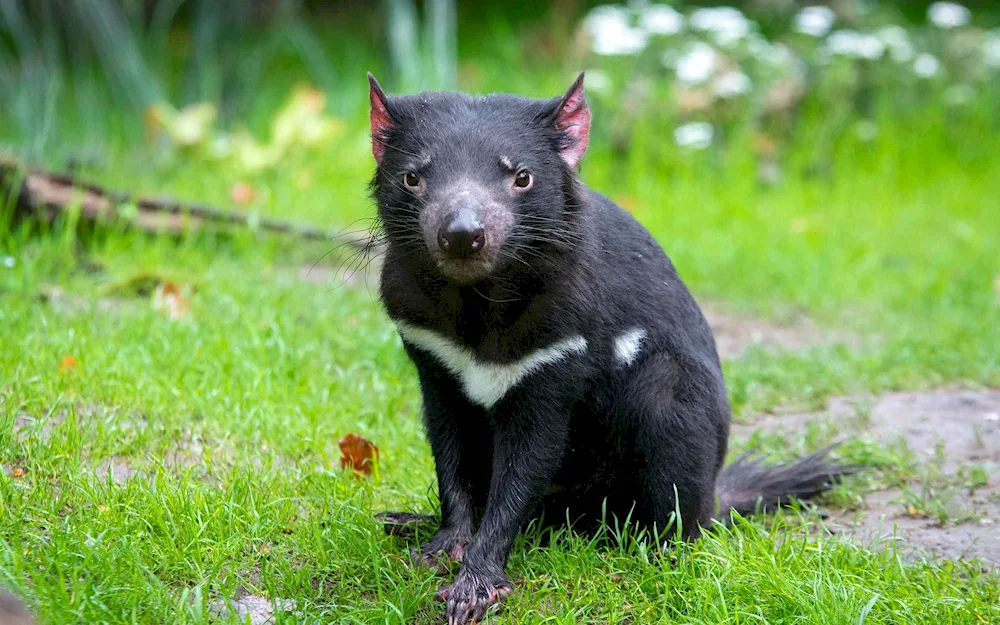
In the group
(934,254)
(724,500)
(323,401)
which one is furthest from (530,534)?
(934,254)

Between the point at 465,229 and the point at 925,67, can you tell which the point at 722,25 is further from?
the point at 465,229

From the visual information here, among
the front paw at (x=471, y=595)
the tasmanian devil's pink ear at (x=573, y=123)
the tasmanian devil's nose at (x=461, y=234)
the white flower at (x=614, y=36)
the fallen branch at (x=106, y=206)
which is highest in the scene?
the tasmanian devil's pink ear at (x=573, y=123)

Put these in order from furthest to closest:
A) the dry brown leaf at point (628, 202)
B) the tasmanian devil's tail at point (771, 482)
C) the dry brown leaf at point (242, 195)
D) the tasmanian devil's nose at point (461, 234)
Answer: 1. the dry brown leaf at point (628, 202)
2. the dry brown leaf at point (242, 195)
3. the tasmanian devil's tail at point (771, 482)
4. the tasmanian devil's nose at point (461, 234)

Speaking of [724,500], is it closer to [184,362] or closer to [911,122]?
[184,362]

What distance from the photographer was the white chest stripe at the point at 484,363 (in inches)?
107

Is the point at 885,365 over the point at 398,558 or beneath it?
beneath

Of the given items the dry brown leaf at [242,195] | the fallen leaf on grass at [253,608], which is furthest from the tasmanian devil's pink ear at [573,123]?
the dry brown leaf at [242,195]

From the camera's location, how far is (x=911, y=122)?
8.40 metres

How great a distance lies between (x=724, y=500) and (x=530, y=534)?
68cm

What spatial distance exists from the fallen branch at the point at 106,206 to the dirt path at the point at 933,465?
98.0 inches

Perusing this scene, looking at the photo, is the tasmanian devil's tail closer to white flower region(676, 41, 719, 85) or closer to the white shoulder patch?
the white shoulder patch

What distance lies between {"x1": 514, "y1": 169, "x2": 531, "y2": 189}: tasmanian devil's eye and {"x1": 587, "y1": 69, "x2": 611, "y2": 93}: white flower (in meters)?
4.99

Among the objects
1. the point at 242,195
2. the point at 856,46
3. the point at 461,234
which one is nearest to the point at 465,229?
the point at 461,234

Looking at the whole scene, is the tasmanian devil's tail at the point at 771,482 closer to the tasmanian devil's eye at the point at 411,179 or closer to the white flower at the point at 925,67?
the tasmanian devil's eye at the point at 411,179
